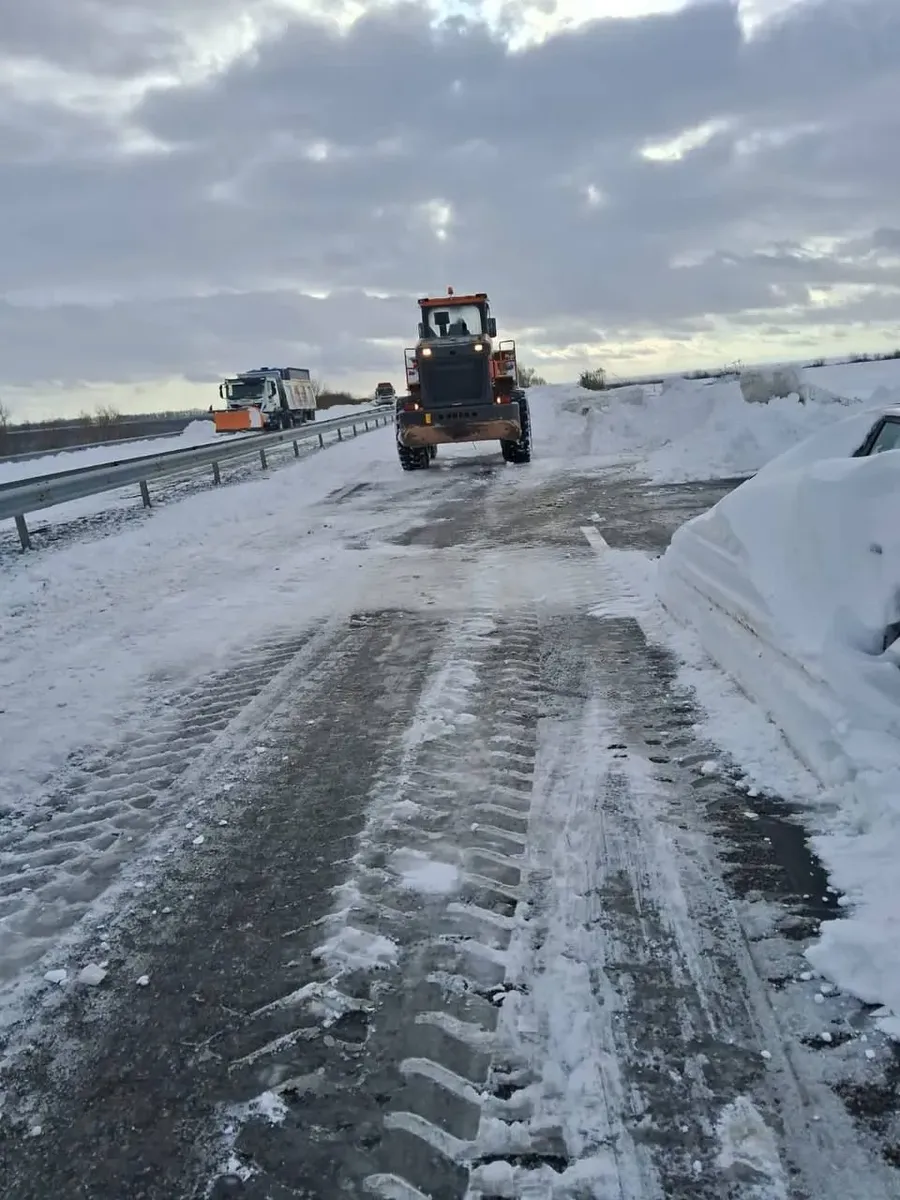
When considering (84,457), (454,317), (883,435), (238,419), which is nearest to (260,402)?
(238,419)

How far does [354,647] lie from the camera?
21.2 feet

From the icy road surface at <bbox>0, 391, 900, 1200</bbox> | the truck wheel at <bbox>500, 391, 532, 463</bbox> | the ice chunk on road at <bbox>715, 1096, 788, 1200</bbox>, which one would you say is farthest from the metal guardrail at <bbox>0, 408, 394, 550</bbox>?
the ice chunk on road at <bbox>715, 1096, 788, 1200</bbox>

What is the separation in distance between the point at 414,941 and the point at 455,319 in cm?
1834

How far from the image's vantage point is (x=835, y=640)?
4.14 metres

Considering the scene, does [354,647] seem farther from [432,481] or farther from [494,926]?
[432,481]

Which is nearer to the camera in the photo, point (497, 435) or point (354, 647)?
point (354, 647)

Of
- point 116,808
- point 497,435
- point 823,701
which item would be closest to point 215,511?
point 497,435

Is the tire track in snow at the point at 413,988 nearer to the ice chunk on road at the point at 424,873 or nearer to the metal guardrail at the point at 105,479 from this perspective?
the ice chunk on road at the point at 424,873

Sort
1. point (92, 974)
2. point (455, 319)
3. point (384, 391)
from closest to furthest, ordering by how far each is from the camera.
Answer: point (92, 974)
point (455, 319)
point (384, 391)

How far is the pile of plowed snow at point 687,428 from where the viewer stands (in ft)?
54.3

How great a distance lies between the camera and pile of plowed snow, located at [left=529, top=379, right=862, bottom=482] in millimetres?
16547

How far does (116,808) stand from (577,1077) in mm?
2568

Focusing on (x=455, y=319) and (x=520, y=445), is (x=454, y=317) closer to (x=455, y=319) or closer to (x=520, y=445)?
(x=455, y=319)

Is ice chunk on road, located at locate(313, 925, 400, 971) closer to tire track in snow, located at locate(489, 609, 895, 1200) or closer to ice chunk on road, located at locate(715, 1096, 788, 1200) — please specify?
tire track in snow, located at locate(489, 609, 895, 1200)
